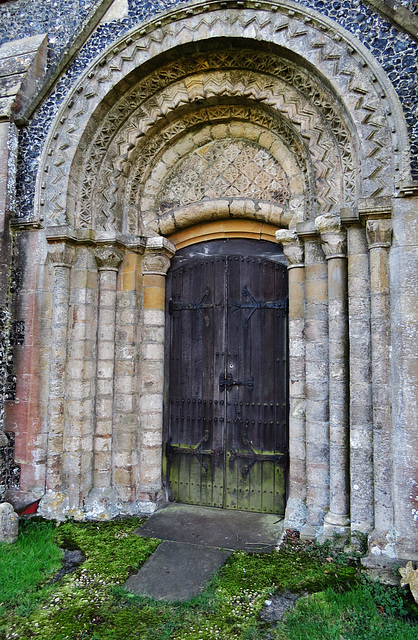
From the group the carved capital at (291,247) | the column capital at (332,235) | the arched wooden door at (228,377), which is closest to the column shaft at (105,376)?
the arched wooden door at (228,377)

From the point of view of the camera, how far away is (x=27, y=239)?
4.39 meters

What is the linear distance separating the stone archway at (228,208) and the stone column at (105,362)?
0.6 inches

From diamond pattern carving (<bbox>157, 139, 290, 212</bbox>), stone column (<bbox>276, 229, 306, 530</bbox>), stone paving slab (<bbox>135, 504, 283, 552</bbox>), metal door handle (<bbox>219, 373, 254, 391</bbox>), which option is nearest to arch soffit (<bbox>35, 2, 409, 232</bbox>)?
stone column (<bbox>276, 229, 306, 530</bbox>)

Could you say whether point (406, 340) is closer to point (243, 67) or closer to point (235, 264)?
point (235, 264)

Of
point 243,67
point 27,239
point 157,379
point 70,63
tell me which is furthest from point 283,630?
point 70,63

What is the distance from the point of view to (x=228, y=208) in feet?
14.5

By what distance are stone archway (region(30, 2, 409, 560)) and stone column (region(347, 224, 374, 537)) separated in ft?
0.04

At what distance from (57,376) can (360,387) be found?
9.16ft

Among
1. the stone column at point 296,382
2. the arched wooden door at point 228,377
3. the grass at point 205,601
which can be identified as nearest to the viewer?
the grass at point 205,601

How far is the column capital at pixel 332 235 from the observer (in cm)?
363

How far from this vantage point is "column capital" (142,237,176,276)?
15.0 ft

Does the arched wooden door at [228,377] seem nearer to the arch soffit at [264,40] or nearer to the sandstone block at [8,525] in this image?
the arch soffit at [264,40]

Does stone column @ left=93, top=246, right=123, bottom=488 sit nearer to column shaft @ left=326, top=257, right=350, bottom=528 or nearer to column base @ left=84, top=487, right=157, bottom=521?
column base @ left=84, top=487, right=157, bottom=521

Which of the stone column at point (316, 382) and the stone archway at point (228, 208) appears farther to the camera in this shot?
the stone column at point (316, 382)
